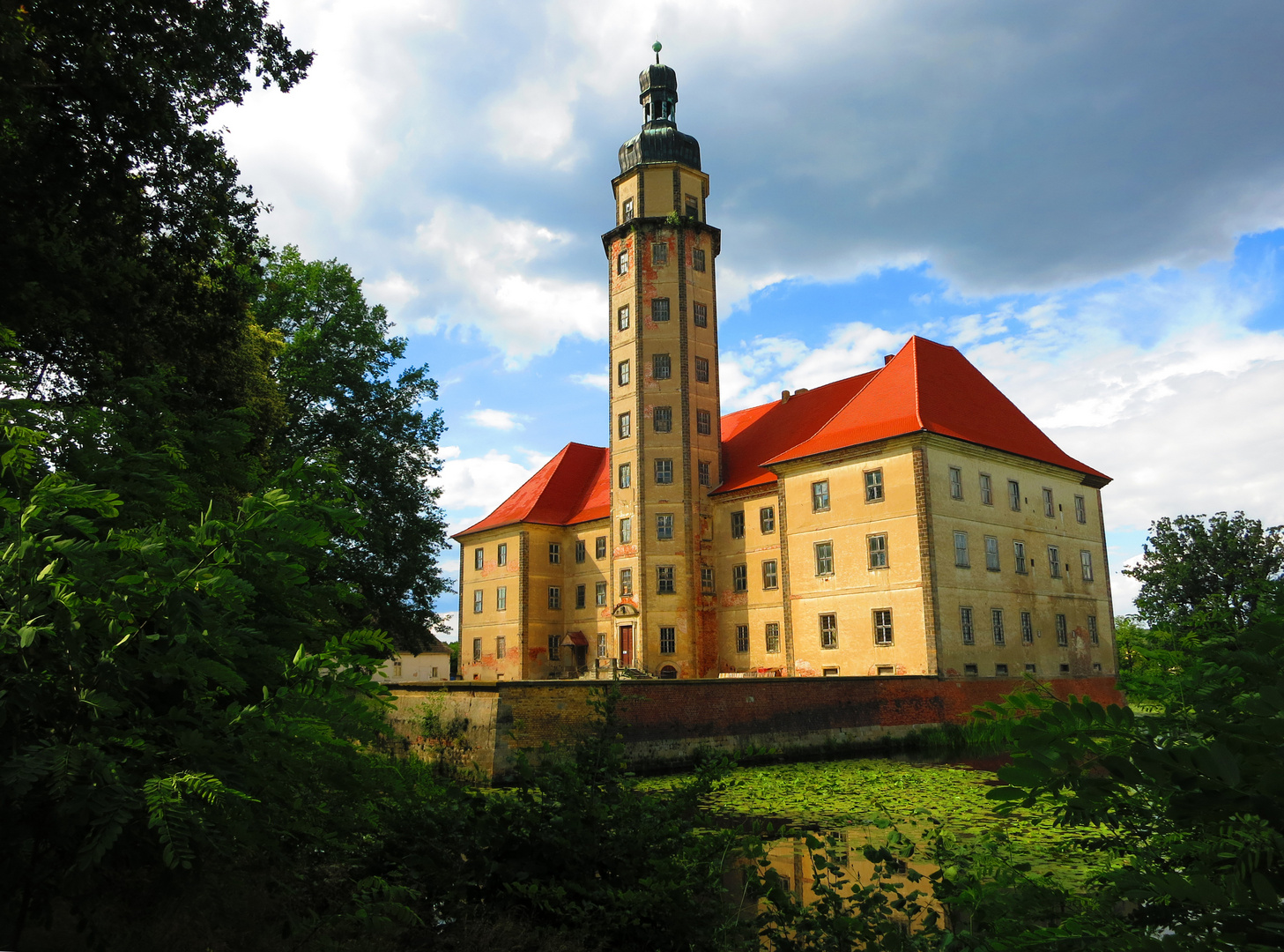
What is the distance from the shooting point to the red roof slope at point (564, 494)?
150 ft

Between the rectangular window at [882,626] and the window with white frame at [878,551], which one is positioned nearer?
the rectangular window at [882,626]

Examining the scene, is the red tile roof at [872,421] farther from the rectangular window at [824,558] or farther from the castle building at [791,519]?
the rectangular window at [824,558]

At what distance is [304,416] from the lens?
96.7 ft

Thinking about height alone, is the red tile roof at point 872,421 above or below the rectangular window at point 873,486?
above

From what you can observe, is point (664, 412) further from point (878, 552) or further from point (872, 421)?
point (878, 552)

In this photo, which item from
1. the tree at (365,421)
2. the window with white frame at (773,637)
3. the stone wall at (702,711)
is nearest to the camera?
the stone wall at (702,711)

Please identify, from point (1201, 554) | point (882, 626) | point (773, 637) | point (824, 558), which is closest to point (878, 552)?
point (824, 558)

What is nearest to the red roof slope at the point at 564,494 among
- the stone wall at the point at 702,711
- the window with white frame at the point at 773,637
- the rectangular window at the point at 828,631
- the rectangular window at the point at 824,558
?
the window with white frame at the point at 773,637

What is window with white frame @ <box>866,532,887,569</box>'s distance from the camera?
31328 millimetres

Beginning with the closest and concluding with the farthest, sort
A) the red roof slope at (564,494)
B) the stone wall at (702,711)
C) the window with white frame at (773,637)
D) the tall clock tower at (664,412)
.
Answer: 1. the stone wall at (702,711)
2. the window with white frame at (773,637)
3. the tall clock tower at (664,412)
4. the red roof slope at (564,494)

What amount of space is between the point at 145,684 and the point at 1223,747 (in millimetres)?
3633

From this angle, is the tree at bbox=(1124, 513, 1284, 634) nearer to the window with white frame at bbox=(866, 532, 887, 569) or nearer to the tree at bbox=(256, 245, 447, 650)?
the window with white frame at bbox=(866, 532, 887, 569)

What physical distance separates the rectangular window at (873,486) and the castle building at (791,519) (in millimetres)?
80

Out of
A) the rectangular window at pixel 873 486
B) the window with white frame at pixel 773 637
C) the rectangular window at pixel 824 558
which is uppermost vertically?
the rectangular window at pixel 873 486
